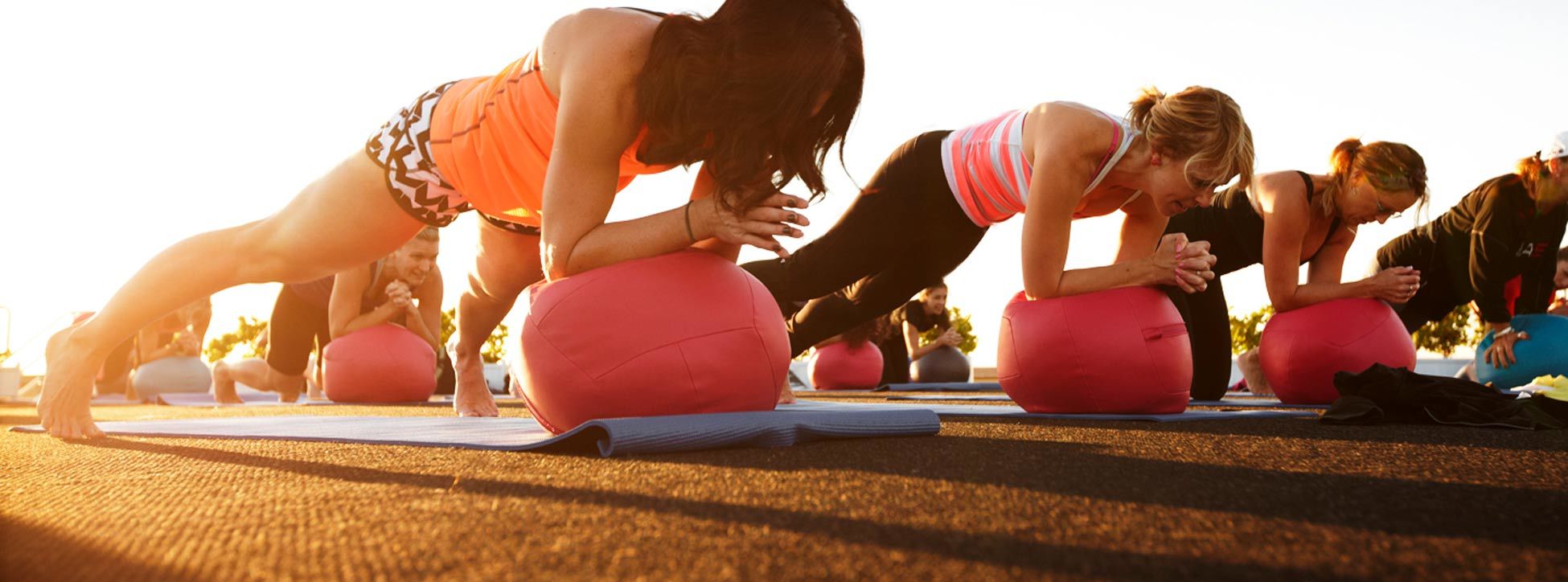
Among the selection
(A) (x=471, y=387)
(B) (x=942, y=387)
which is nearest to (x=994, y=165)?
(A) (x=471, y=387)

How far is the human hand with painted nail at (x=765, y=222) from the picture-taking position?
2740mm

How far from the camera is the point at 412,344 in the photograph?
24.7 feet

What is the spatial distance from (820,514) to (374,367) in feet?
20.8

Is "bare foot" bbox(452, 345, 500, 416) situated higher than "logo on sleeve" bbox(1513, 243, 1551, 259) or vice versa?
"logo on sleeve" bbox(1513, 243, 1551, 259)

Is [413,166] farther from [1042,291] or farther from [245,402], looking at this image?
[245,402]

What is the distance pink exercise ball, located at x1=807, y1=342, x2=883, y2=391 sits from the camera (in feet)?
37.4

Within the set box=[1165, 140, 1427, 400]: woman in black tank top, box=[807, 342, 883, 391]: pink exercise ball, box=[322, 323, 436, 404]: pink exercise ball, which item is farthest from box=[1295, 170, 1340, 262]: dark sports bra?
box=[807, 342, 883, 391]: pink exercise ball

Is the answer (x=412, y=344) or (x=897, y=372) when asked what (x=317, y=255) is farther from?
(x=897, y=372)

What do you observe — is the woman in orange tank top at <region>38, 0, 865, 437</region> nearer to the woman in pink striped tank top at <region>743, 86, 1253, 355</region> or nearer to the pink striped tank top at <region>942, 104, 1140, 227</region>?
the woman in pink striped tank top at <region>743, 86, 1253, 355</region>

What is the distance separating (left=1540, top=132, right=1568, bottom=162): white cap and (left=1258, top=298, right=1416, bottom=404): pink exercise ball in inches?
65.6

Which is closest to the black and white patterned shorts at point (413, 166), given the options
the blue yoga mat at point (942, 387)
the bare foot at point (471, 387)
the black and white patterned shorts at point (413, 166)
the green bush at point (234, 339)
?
the black and white patterned shorts at point (413, 166)

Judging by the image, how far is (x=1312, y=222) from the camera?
5.34m

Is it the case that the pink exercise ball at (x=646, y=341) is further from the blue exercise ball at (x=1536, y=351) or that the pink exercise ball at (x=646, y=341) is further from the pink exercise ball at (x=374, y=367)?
the blue exercise ball at (x=1536, y=351)

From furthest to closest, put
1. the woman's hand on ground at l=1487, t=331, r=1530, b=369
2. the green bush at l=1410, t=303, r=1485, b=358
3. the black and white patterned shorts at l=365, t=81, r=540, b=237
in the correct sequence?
the green bush at l=1410, t=303, r=1485, b=358, the woman's hand on ground at l=1487, t=331, r=1530, b=369, the black and white patterned shorts at l=365, t=81, r=540, b=237
